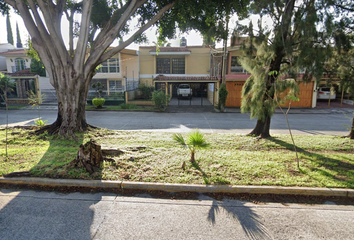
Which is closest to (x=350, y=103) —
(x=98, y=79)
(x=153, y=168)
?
(x=153, y=168)

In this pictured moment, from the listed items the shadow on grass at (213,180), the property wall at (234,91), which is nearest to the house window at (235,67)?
the property wall at (234,91)

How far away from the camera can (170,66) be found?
2652 cm

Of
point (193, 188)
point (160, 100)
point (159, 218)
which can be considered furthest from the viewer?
point (160, 100)

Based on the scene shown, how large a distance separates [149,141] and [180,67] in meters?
20.6

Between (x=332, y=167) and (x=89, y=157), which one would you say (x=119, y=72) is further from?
(x=332, y=167)

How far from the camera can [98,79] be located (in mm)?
25562

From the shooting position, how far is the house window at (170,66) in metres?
26.5

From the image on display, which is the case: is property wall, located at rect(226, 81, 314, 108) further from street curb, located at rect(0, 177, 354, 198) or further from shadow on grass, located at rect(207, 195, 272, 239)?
shadow on grass, located at rect(207, 195, 272, 239)

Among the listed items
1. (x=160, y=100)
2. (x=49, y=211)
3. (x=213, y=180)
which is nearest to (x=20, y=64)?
(x=160, y=100)

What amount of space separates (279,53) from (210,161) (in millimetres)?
4780

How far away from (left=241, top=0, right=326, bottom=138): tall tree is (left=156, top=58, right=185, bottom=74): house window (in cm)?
1938

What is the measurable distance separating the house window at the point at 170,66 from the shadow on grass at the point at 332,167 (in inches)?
854

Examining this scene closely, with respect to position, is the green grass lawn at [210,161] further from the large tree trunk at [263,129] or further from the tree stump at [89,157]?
the large tree trunk at [263,129]

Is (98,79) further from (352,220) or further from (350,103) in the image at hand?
(350,103)
